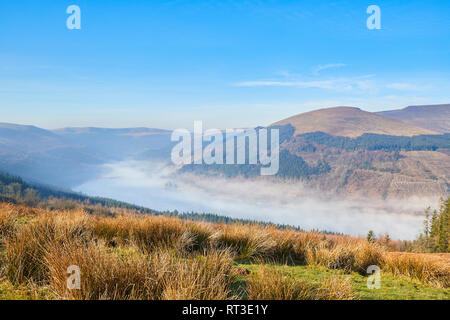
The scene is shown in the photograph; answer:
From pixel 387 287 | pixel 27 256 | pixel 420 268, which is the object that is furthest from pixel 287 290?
pixel 27 256

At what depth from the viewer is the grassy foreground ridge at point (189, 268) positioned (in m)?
3.62

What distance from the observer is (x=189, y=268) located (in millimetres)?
4227

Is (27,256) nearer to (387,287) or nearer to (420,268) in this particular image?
(387,287)

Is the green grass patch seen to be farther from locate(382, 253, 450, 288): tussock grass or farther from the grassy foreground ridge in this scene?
locate(382, 253, 450, 288): tussock grass

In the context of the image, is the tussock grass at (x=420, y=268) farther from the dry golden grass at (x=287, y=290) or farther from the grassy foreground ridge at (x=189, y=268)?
the dry golden grass at (x=287, y=290)

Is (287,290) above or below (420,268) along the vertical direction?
above

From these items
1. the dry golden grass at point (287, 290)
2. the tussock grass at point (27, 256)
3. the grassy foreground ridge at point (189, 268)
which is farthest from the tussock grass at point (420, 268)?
the tussock grass at point (27, 256)

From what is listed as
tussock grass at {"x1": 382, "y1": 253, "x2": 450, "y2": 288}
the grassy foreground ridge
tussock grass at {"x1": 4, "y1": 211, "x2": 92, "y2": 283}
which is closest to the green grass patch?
the grassy foreground ridge

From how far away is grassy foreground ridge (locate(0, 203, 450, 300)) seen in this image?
11.9 feet

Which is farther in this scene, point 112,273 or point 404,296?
point 404,296
